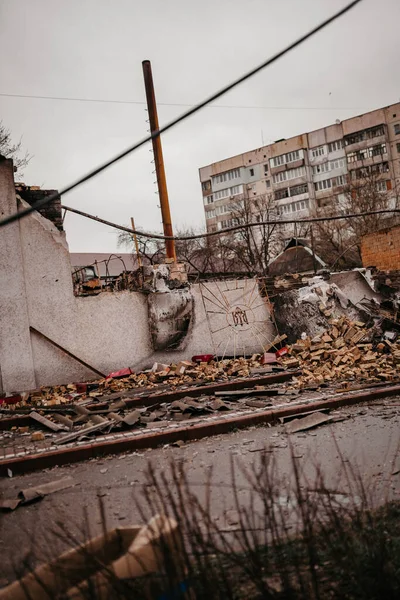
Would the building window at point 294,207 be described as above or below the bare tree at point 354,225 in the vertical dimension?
above

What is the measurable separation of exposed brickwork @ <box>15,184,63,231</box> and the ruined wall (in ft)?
1.59

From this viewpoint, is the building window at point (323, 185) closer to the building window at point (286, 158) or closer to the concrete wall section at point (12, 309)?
the building window at point (286, 158)

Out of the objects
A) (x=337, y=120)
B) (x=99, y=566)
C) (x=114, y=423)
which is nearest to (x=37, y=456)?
(x=114, y=423)

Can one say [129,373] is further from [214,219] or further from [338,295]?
[214,219]

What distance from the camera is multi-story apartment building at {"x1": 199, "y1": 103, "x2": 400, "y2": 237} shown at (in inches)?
2554

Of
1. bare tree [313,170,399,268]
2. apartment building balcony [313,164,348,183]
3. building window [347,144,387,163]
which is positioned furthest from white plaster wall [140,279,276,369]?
apartment building balcony [313,164,348,183]

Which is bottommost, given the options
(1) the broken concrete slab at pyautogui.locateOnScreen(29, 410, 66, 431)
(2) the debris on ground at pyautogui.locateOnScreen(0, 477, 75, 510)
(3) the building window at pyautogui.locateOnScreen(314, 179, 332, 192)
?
(2) the debris on ground at pyautogui.locateOnScreen(0, 477, 75, 510)

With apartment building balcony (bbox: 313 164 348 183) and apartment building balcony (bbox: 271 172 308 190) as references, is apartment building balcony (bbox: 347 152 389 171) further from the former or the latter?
apartment building balcony (bbox: 271 172 308 190)

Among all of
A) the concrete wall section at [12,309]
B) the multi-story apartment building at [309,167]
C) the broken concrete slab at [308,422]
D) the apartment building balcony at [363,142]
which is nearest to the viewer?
the broken concrete slab at [308,422]

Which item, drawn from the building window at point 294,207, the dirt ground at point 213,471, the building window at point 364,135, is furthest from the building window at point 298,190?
the dirt ground at point 213,471

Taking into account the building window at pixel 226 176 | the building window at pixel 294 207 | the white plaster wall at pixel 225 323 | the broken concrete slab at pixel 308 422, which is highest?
the building window at pixel 226 176

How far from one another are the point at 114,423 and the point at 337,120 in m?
67.6

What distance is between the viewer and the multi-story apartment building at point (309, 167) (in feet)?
213

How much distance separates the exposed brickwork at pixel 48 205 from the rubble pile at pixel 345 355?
6727 mm
